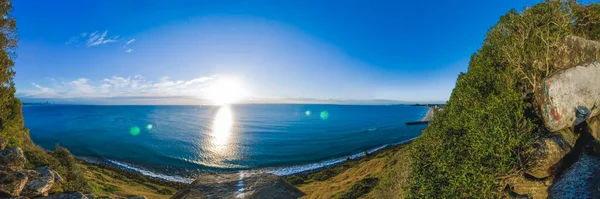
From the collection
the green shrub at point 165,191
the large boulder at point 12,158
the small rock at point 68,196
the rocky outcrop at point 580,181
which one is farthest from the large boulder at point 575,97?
the green shrub at point 165,191

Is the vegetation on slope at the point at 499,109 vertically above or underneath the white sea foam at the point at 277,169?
above

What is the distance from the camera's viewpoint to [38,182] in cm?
1120

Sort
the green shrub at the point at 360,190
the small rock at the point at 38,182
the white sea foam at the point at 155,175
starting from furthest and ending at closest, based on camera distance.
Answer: the white sea foam at the point at 155,175
the green shrub at the point at 360,190
the small rock at the point at 38,182

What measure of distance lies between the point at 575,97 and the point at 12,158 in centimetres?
2697

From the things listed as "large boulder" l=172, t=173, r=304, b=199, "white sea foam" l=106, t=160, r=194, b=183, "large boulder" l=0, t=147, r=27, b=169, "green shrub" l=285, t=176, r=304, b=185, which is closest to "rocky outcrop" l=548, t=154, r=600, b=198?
"large boulder" l=172, t=173, r=304, b=199

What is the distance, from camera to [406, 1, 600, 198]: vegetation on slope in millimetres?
10000

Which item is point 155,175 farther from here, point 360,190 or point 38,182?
point 360,190

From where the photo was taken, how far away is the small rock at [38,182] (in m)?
10.7

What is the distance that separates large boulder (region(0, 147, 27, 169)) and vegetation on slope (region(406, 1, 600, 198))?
2008 centimetres

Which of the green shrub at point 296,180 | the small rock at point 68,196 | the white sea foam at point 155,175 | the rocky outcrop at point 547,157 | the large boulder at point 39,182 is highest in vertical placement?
the rocky outcrop at point 547,157

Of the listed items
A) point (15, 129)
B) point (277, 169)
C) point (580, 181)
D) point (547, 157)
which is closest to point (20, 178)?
point (15, 129)

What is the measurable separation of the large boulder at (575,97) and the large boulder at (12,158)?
25854mm

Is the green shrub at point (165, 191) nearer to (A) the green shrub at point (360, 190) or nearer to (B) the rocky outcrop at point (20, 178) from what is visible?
(B) the rocky outcrop at point (20, 178)

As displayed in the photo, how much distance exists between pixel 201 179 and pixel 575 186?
2168cm
